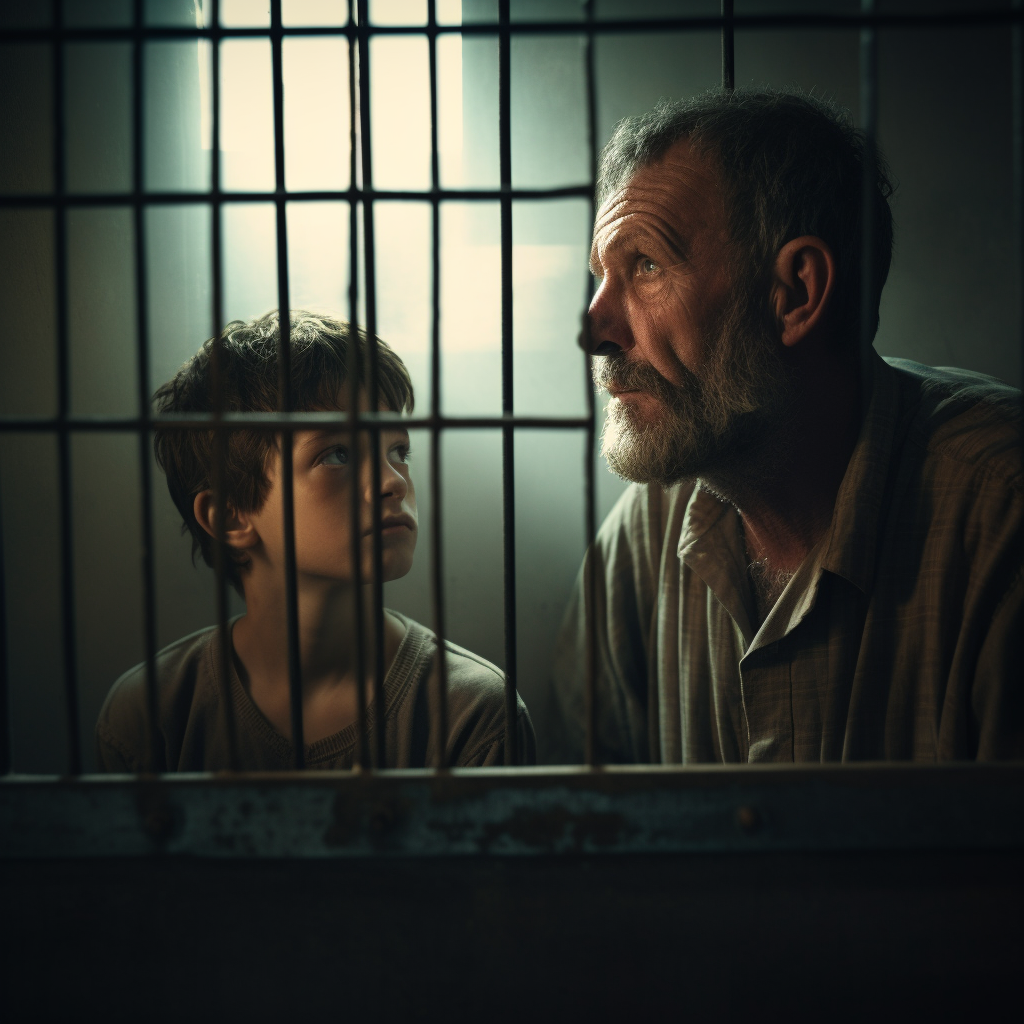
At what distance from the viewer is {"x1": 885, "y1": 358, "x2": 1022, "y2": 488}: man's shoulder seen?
98cm

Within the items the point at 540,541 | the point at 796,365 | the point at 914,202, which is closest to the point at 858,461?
the point at 796,365

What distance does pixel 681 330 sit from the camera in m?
1.11

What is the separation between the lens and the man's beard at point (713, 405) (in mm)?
1106

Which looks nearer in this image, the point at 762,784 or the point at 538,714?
the point at 762,784

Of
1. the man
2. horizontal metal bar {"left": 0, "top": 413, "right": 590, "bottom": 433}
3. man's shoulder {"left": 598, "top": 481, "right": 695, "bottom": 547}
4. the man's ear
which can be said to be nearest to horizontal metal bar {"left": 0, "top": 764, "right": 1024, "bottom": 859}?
horizontal metal bar {"left": 0, "top": 413, "right": 590, "bottom": 433}

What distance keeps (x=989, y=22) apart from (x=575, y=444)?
3.56 feet

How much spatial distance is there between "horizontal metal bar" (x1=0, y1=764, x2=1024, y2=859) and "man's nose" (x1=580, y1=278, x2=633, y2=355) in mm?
701

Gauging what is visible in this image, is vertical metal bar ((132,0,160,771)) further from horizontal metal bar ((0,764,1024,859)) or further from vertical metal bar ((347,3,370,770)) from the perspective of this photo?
vertical metal bar ((347,3,370,770))

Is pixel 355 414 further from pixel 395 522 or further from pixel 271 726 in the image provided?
pixel 271 726

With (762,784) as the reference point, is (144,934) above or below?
below

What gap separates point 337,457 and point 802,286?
722 mm

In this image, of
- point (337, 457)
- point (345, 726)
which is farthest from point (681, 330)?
point (345, 726)

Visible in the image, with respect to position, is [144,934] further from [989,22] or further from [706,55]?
[706,55]

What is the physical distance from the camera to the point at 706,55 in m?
1.53
